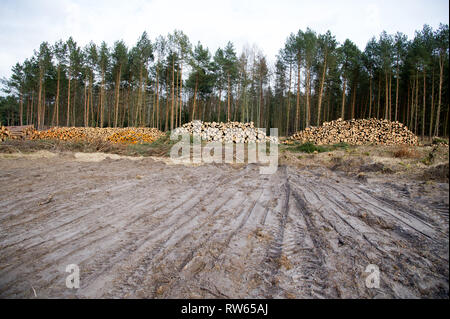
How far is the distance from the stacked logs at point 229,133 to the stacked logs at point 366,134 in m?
3.73

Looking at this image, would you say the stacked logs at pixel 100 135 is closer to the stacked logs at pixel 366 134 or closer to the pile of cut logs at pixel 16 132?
the pile of cut logs at pixel 16 132

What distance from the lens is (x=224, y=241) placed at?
7.82ft

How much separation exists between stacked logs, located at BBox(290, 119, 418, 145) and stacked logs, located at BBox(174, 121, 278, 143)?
373 cm

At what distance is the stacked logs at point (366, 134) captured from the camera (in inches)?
507

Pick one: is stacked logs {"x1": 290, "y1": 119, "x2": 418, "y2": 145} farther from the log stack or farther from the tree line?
the log stack

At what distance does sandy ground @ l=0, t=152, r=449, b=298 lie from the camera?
1.64 meters

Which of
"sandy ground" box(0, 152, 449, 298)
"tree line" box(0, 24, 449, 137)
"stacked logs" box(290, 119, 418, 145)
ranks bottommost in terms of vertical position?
"sandy ground" box(0, 152, 449, 298)

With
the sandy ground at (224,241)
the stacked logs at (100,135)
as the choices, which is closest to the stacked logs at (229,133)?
the stacked logs at (100,135)

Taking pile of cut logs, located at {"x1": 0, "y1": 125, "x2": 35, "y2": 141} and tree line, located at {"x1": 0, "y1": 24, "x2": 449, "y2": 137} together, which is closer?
pile of cut logs, located at {"x1": 0, "y1": 125, "x2": 35, "y2": 141}

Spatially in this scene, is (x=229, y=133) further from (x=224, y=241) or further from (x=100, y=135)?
(x=224, y=241)

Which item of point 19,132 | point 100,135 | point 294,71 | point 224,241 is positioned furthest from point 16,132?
point 294,71

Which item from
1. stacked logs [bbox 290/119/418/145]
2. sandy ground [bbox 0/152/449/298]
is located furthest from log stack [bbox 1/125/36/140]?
stacked logs [bbox 290/119/418/145]
